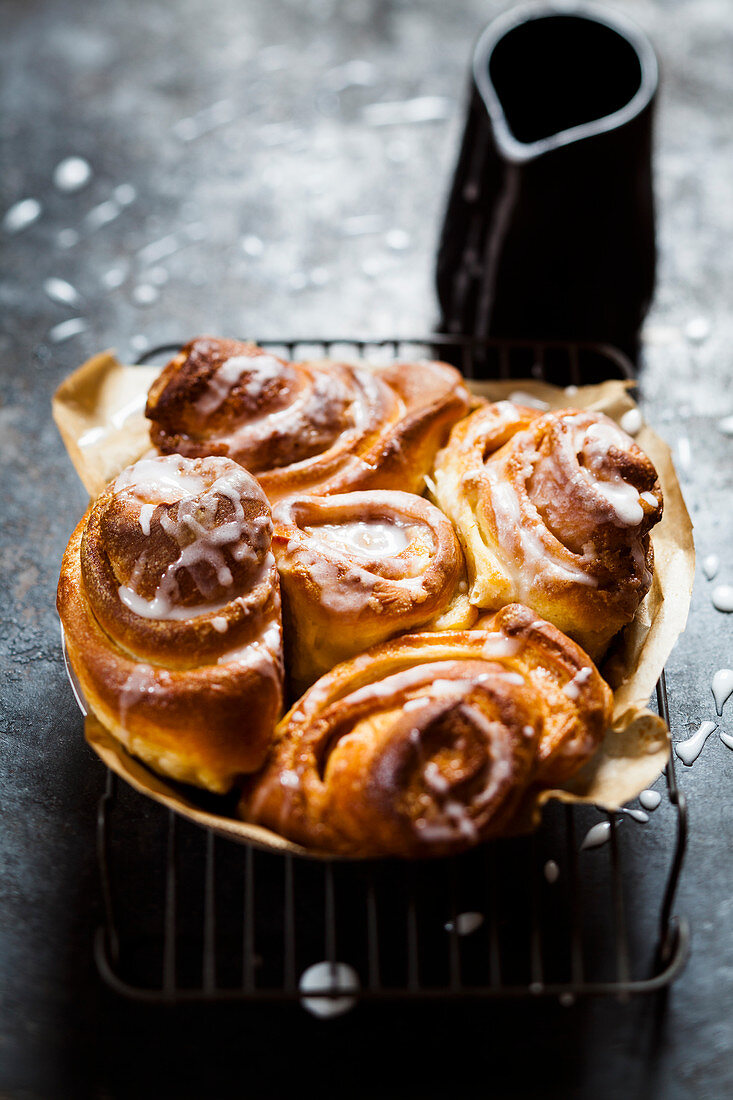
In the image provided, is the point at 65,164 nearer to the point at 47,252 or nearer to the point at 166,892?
the point at 47,252

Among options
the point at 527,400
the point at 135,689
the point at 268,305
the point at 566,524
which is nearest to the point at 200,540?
the point at 135,689

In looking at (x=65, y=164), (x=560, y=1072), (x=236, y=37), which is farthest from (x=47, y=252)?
(x=560, y=1072)

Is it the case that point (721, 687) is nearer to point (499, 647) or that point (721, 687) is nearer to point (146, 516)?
point (499, 647)

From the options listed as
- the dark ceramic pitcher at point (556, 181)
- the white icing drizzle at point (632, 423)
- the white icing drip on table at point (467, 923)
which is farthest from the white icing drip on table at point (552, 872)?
the dark ceramic pitcher at point (556, 181)

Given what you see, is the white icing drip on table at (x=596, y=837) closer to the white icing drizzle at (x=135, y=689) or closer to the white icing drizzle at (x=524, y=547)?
the white icing drizzle at (x=524, y=547)

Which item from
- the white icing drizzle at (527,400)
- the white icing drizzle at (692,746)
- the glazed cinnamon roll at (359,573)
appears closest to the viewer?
the glazed cinnamon roll at (359,573)

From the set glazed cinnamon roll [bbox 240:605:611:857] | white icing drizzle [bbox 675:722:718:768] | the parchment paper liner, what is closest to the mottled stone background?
white icing drizzle [bbox 675:722:718:768]

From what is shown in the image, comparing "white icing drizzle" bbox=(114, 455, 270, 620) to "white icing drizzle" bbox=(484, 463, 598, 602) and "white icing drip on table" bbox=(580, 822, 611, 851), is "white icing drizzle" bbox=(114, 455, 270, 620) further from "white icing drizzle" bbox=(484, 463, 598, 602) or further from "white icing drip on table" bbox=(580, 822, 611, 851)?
"white icing drip on table" bbox=(580, 822, 611, 851)
